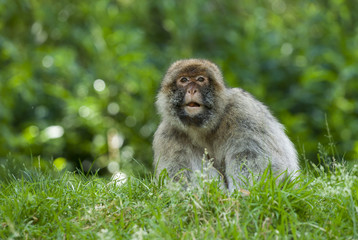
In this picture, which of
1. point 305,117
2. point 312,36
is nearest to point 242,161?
point 305,117

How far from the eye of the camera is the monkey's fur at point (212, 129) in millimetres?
5664

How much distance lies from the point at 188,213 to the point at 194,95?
5.84 feet

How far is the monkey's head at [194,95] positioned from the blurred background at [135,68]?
12.0 feet

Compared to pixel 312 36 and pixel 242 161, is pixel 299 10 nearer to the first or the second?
pixel 312 36

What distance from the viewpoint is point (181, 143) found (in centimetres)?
600

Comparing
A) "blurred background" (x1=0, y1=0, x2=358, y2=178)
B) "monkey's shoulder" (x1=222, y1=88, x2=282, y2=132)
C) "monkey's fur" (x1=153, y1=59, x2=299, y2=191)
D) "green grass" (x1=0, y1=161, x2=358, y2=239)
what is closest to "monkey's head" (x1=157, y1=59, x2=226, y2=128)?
"monkey's fur" (x1=153, y1=59, x2=299, y2=191)

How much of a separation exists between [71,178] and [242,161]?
174 centimetres

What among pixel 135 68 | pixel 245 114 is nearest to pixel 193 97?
pixel 245 114

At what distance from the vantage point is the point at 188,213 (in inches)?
175

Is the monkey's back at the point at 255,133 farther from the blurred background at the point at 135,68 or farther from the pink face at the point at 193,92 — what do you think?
the blurred background at the point at 135,68

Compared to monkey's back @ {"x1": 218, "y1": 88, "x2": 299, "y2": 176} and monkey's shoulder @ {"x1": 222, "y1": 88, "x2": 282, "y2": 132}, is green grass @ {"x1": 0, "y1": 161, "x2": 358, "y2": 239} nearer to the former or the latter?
monkey's back @ {"x1": 218, "y1": 88, "x2": 299, "y2": 176}

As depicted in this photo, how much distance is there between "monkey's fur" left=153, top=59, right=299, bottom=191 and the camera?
18.6ft

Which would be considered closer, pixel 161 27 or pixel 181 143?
pixel 181 143

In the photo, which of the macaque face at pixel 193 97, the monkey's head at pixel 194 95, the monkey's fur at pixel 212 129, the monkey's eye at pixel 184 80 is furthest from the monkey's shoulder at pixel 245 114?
the monkey's eye at pixel 184 80
